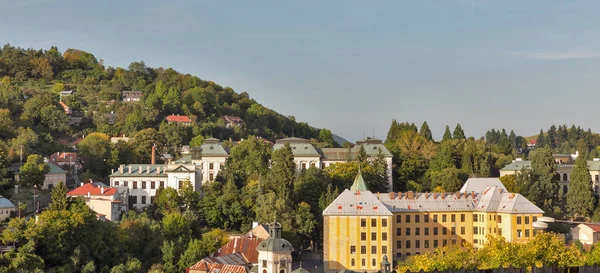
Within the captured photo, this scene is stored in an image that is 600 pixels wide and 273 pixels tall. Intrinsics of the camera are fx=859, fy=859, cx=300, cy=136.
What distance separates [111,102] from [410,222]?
57.8m

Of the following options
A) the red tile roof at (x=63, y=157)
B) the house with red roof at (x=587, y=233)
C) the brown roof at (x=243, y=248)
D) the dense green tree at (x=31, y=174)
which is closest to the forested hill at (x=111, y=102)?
the red tile roof at (x=63, y=157)

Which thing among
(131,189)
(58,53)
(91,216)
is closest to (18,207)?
(91,216)

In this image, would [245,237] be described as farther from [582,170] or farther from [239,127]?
[239,127]

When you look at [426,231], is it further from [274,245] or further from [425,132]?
[425,132]

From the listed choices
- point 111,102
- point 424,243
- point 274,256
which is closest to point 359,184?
point 424,243

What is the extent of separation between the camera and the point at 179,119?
102 metres

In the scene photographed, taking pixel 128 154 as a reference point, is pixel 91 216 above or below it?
below

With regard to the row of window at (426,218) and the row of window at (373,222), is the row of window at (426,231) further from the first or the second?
the row of window at (373,222)

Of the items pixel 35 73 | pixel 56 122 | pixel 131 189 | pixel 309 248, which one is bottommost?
pixel 309 248

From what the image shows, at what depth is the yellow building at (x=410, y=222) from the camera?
59719mm

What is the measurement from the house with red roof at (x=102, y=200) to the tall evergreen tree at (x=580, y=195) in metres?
37.9

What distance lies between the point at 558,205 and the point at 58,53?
8773 centimetres

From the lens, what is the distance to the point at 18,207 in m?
62.3

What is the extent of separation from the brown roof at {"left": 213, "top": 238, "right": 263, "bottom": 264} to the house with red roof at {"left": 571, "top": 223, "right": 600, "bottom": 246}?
987 inches
